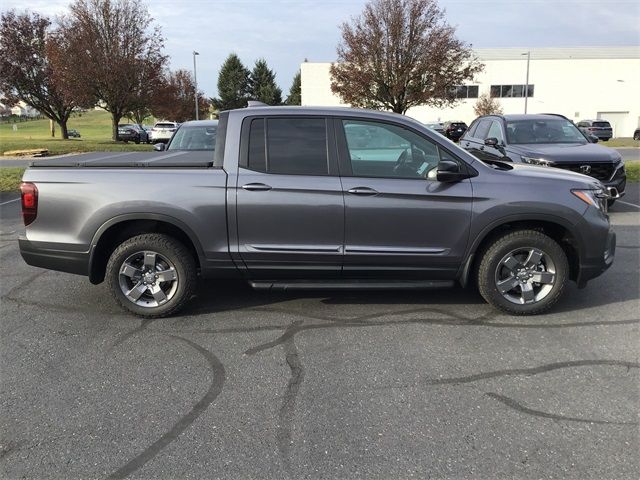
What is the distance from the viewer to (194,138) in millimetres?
8992

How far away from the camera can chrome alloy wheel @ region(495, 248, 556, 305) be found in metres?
4.54

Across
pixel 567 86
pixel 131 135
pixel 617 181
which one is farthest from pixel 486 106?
pixel 617 181

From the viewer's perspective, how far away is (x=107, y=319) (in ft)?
15.2

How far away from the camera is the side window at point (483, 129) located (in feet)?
34.9

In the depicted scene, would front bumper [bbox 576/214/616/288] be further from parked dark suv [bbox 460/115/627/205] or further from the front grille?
the front grille

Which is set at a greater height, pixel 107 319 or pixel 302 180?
pixel 302 180

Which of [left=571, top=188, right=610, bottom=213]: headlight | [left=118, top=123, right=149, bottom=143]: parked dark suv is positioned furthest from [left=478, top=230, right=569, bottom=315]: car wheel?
[left=118, top=123, right=149, bottom=143]: parked dark suv

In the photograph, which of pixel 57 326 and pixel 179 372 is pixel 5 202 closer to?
pixel 57 326

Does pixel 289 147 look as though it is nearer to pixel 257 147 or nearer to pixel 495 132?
pixel 257 147

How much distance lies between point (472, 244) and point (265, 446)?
8.35 ft

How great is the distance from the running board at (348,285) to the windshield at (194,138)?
4606mm

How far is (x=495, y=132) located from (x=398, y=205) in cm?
662

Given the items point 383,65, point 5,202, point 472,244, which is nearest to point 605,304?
point 472,244

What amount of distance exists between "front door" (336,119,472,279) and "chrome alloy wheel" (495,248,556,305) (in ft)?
1.37
